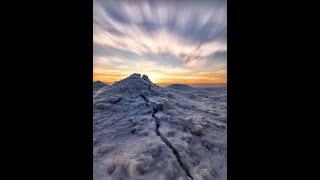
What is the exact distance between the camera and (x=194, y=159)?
9.52 ft

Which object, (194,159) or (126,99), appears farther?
(126,99)
